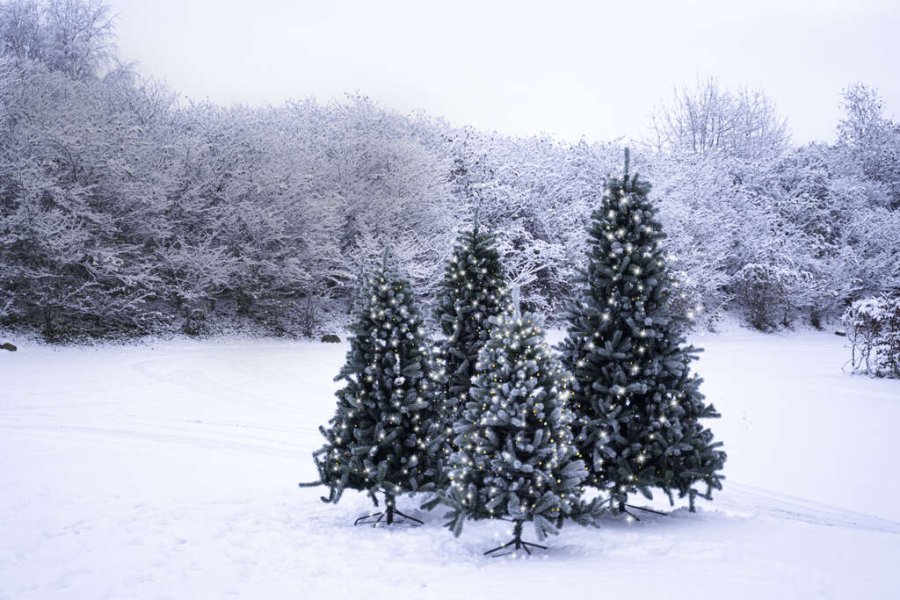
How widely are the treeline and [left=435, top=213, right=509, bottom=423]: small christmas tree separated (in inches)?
524

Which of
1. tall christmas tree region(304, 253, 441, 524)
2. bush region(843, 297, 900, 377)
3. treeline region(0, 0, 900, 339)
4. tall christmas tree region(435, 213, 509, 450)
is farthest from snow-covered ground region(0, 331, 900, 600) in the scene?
treeline region(0, 0, 900, 339)

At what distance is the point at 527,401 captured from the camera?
Answer: 582cm

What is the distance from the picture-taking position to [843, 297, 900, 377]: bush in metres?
14.8

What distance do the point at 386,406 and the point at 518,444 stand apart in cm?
181

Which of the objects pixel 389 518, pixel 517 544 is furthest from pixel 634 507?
pixel 389 518

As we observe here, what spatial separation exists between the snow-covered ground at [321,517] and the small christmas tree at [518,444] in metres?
0.52

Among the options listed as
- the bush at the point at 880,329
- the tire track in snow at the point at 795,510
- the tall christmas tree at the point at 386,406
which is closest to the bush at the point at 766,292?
the bush at the point at 880,329

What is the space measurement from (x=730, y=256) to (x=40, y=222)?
2885cm

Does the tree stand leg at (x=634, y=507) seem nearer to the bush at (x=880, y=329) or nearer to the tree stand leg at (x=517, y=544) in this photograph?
the tree stand leg at (x=517, y=544)

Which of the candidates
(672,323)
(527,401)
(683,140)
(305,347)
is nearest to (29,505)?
(527,401)

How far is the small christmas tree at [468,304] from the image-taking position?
7.67 meters

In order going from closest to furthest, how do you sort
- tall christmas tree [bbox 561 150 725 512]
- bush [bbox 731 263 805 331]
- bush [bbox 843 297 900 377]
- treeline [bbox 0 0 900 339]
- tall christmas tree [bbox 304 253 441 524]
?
tall christmas tree [bbox 561 150 725 512] < tall christmas tree [bbox 304 253 441 524] < bush [bbox 843 297 900 377] < treeline [bbox 0 0 900 339] < bush [bbox 731 263 805 331]

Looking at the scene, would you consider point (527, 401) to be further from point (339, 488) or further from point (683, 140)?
point (683, 140)

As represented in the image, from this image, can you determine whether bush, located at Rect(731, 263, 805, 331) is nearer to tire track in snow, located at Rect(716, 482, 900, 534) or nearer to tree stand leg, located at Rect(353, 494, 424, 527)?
tire track in snow, located at Rect(716, 482, 900, 534)
